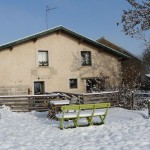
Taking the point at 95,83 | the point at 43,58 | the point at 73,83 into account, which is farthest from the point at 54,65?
the point at 95,83

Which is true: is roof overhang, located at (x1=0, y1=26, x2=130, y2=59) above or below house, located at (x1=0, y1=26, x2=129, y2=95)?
above

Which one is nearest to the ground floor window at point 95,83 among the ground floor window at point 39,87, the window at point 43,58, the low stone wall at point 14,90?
the ground floor window at point 39,87

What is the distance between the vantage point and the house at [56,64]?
2700 centimetres

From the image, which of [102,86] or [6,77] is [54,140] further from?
[102,86]

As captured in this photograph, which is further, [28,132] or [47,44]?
[47,44]

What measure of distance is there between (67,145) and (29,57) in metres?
17.8

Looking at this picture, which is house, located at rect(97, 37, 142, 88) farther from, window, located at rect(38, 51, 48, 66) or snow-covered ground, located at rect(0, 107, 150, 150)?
snow-covered ground, located at rect(0, 107, 150, 150)

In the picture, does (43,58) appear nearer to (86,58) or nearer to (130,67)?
(86,58)

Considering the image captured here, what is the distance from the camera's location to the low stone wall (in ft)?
86.7

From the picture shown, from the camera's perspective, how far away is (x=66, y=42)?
29219mm

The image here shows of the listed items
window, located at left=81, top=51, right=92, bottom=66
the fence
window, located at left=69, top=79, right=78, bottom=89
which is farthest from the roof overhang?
the fence

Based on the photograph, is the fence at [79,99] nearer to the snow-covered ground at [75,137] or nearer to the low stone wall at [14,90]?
the low stone wall at [14,90]

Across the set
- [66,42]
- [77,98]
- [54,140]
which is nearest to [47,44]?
[66,42]

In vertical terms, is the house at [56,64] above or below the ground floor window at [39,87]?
above
